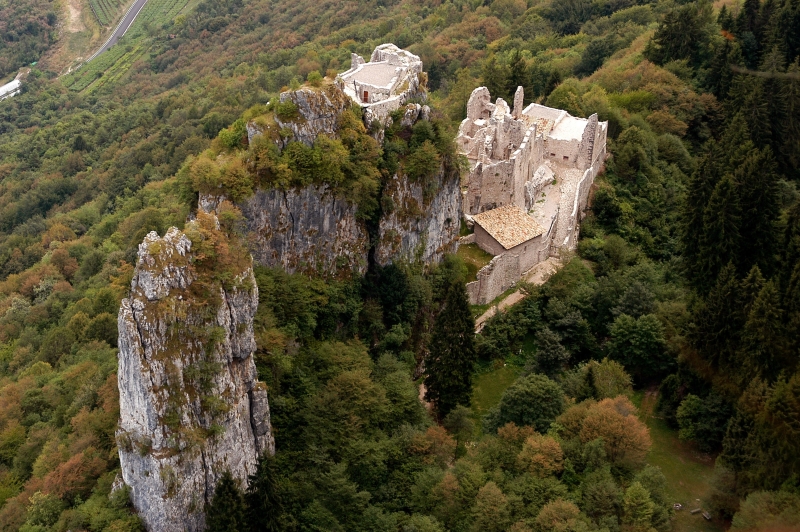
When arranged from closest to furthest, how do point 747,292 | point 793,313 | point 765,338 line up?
point 793,313 → point 765,338 → point 747,292

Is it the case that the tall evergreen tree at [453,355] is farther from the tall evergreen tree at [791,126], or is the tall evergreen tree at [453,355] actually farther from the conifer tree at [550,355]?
the tall evergreen tree at [791,126]

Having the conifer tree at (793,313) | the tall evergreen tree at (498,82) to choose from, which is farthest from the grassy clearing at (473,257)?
the tall evergreen tree at (498,82)

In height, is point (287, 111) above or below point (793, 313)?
above

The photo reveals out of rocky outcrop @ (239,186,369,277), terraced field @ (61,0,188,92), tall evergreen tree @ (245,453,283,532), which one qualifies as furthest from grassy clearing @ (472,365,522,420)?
terraced field @ (61,0,188,92)

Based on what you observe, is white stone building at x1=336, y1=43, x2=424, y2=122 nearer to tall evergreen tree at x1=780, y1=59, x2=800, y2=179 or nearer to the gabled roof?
the gabled roof

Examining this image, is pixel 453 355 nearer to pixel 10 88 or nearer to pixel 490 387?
pixel 490 387

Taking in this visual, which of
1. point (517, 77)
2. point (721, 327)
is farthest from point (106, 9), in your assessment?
point (721, 327)
